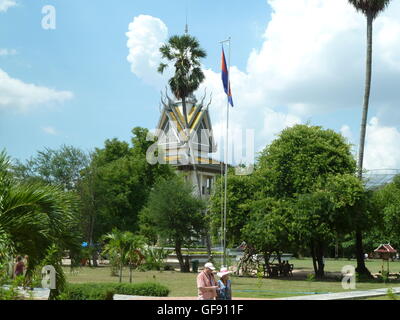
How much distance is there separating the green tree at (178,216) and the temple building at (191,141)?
31536 mm

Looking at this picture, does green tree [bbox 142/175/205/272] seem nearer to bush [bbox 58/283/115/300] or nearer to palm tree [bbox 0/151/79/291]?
bush [bbox 58/283/115/300]

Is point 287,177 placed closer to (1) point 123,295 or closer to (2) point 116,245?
(2) point 116,245

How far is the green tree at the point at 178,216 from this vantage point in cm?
4125

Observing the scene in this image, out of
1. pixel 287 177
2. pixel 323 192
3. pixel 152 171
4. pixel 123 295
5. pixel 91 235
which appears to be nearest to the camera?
pixel 123 295

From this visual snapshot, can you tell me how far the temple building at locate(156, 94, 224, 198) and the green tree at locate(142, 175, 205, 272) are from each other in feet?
103

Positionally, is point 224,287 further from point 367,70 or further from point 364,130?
point 367,70

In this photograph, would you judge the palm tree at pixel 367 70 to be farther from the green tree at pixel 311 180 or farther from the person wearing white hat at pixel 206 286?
the person wearing white hat at pixel 206 286

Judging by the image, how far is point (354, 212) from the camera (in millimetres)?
31672

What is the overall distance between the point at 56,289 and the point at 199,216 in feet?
98.6

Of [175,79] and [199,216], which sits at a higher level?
[175,79]

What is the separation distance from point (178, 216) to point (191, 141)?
37414 mm

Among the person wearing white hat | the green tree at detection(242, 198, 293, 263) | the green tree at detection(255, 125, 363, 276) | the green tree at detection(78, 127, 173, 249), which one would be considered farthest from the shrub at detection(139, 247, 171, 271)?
the green tree at detection(78, 127, 173, 249)

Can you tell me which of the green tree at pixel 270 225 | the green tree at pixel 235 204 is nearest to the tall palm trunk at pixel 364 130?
the green tree at pixel 270 225
